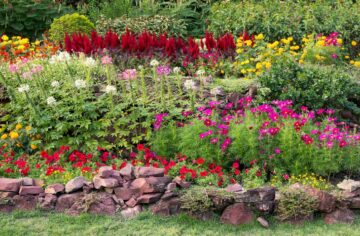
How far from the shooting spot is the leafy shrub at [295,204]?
17.7ft

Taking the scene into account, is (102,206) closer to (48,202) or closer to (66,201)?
(66,201)

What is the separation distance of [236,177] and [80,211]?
155cm

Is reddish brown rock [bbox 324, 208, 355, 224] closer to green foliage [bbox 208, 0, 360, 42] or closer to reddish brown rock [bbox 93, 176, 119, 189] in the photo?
reddish brown rock [bbox 93, 176, 119, 189]

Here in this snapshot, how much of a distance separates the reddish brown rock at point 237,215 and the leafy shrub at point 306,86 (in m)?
2.35

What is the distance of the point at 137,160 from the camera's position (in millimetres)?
6652

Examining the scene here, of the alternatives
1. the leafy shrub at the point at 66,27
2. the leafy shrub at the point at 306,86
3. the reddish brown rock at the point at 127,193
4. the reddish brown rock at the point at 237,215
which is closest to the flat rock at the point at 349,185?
the reddish brown rock at the point at 237,215

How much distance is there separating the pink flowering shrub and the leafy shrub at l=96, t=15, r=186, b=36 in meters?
5.40

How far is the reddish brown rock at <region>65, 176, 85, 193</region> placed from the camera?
5656 mm

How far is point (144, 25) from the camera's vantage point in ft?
39.2

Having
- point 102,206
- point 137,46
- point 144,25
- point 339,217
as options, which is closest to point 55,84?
point 137,46

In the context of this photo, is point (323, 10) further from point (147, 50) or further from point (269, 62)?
point (147, 50)

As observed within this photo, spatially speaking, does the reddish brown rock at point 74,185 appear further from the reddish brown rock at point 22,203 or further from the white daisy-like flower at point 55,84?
the white daisy-like flower at point 55,84

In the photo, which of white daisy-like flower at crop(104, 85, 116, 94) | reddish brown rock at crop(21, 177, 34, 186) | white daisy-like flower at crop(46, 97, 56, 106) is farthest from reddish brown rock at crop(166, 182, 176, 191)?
white daisy-like flower at crop(46, 97, 56, 106)

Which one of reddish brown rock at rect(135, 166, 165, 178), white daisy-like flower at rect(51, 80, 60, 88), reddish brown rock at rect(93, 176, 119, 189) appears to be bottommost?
reddish brown rock at rect(93, 176, 119, 189)
